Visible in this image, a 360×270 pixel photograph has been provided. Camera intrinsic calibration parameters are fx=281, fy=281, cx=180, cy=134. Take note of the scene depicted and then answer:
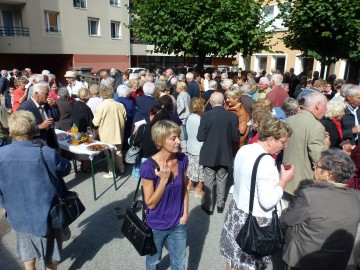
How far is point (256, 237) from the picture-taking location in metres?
2.28

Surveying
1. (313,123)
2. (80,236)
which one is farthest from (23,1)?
Result: (313,123)

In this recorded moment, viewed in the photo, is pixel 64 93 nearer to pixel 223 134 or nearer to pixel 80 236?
pixel 80 236

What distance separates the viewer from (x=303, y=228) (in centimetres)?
233

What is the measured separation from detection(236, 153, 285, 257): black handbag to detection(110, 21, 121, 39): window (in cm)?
2596

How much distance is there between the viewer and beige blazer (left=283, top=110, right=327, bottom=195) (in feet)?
10.5

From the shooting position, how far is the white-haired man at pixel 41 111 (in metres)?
4.27

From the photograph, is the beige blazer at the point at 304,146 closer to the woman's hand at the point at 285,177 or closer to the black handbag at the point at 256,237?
the woman's hand at the point at 285,177

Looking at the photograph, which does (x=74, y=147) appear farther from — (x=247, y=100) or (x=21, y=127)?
(x=247, y=100)

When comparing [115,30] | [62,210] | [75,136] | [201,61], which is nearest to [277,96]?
[75,136]

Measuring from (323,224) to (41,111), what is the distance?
4.12 metres

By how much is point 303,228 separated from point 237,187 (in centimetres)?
62

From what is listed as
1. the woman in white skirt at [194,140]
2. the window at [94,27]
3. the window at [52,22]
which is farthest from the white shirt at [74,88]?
the window at [94,27]

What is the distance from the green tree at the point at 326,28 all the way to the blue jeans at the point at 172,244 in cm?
791

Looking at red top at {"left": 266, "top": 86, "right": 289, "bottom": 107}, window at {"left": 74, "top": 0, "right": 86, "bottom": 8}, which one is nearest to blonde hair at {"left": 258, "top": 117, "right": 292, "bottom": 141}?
red top at {"left": 266, "top": 86, "right": 289, "bottom": 107}
